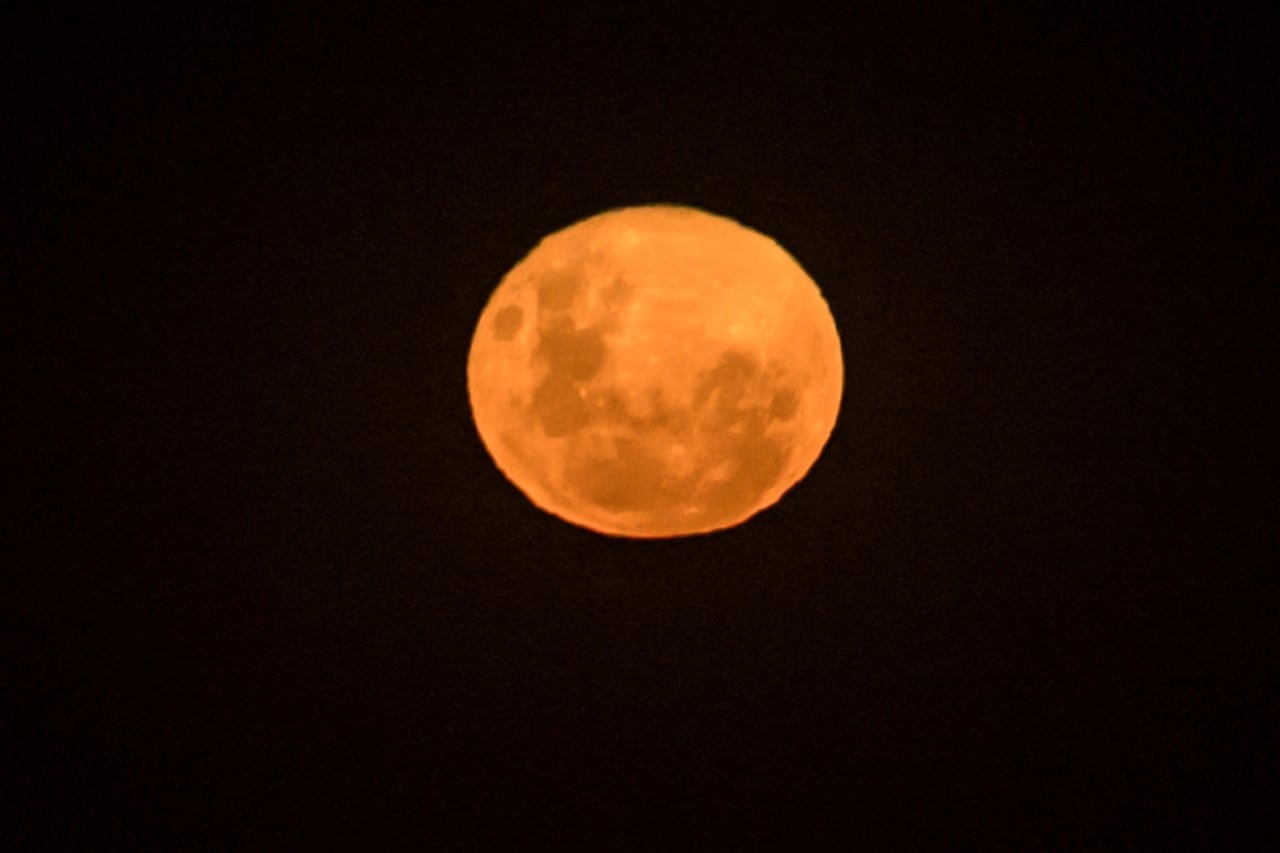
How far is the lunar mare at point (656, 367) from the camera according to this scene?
6.93 ft

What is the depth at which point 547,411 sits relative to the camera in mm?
2184

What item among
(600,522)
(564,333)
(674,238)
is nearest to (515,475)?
(600,522)

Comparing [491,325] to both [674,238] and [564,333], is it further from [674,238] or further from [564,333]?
[674,238]

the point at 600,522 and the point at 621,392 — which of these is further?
the point at 600,522

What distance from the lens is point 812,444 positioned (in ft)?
7.68

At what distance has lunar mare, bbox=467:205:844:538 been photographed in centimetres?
211

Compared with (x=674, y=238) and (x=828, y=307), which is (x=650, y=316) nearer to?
(x=674, y=238)

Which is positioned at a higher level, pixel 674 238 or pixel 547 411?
pixel 674 238

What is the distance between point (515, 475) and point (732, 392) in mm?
497

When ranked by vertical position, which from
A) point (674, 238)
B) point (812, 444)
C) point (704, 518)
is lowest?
point (704, 518)

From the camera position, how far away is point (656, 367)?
2105 millimetres

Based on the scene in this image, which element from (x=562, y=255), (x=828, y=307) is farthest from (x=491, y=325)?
(x=828, y=307)

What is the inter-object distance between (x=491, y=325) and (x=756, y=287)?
0.51 m

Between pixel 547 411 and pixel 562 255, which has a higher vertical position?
pixel 562 255
